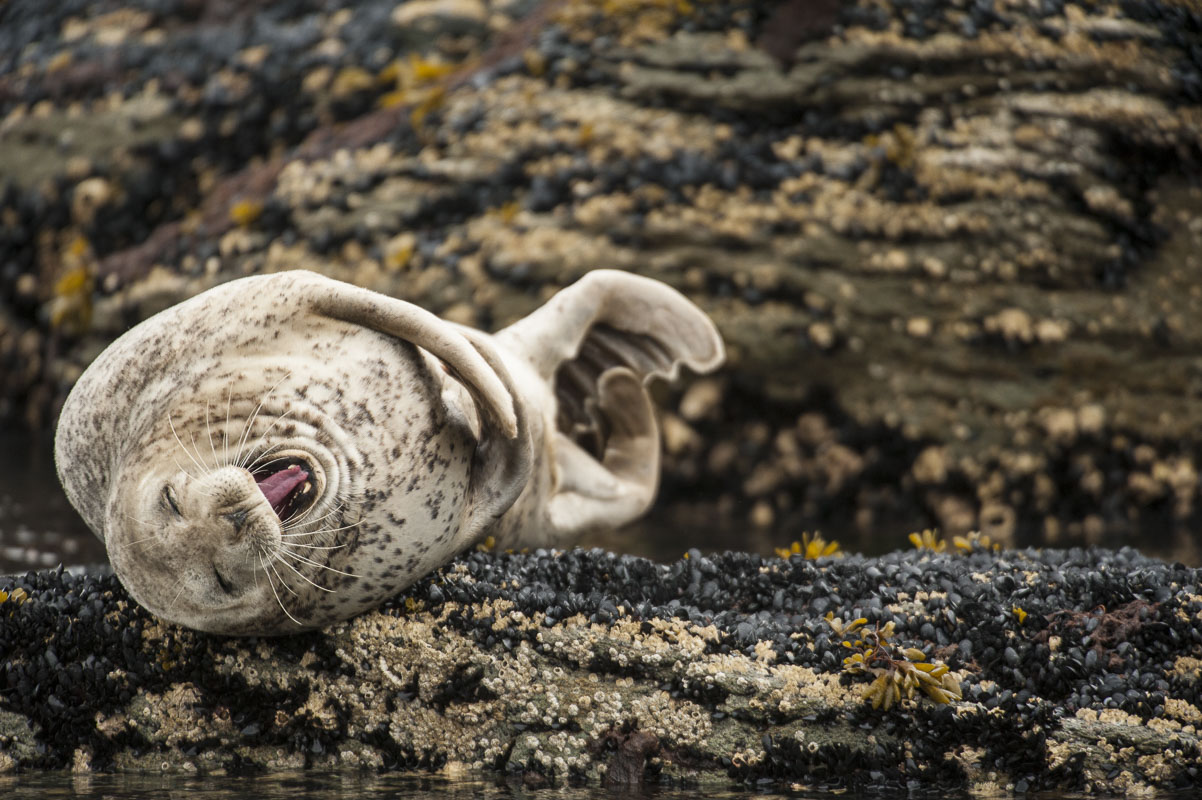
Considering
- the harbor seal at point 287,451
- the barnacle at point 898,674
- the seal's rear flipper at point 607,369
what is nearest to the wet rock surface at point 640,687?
the barnacle at point 898,674

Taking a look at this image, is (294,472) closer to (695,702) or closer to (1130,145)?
(695,702)

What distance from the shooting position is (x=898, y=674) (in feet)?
10.5

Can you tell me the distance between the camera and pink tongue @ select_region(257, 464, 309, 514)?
11.2ft

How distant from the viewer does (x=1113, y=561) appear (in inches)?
166

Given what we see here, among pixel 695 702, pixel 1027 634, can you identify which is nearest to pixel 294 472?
pixel 695 702

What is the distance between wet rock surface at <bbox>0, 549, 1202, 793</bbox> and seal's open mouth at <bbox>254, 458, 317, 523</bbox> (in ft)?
1.42

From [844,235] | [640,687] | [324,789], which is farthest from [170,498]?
[844,235]

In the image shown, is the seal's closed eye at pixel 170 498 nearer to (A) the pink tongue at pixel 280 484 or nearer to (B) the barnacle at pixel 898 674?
(A) the pink tongue at pixel 280 484

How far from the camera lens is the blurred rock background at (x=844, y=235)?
284 inches

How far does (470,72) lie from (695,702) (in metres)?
6.15

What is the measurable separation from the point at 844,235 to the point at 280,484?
4.87 m

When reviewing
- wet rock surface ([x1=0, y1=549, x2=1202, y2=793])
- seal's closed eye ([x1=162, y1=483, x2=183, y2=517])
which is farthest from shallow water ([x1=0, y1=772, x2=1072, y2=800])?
seal's closed eye ([x1=162, y1=483, x2=183, y2=517])

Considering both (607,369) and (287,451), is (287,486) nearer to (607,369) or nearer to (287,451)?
(287,451)

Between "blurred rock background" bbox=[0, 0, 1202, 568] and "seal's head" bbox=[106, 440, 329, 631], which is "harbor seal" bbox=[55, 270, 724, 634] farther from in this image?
"blurred rock background" bbox=[0, 0, 1202, 568]
